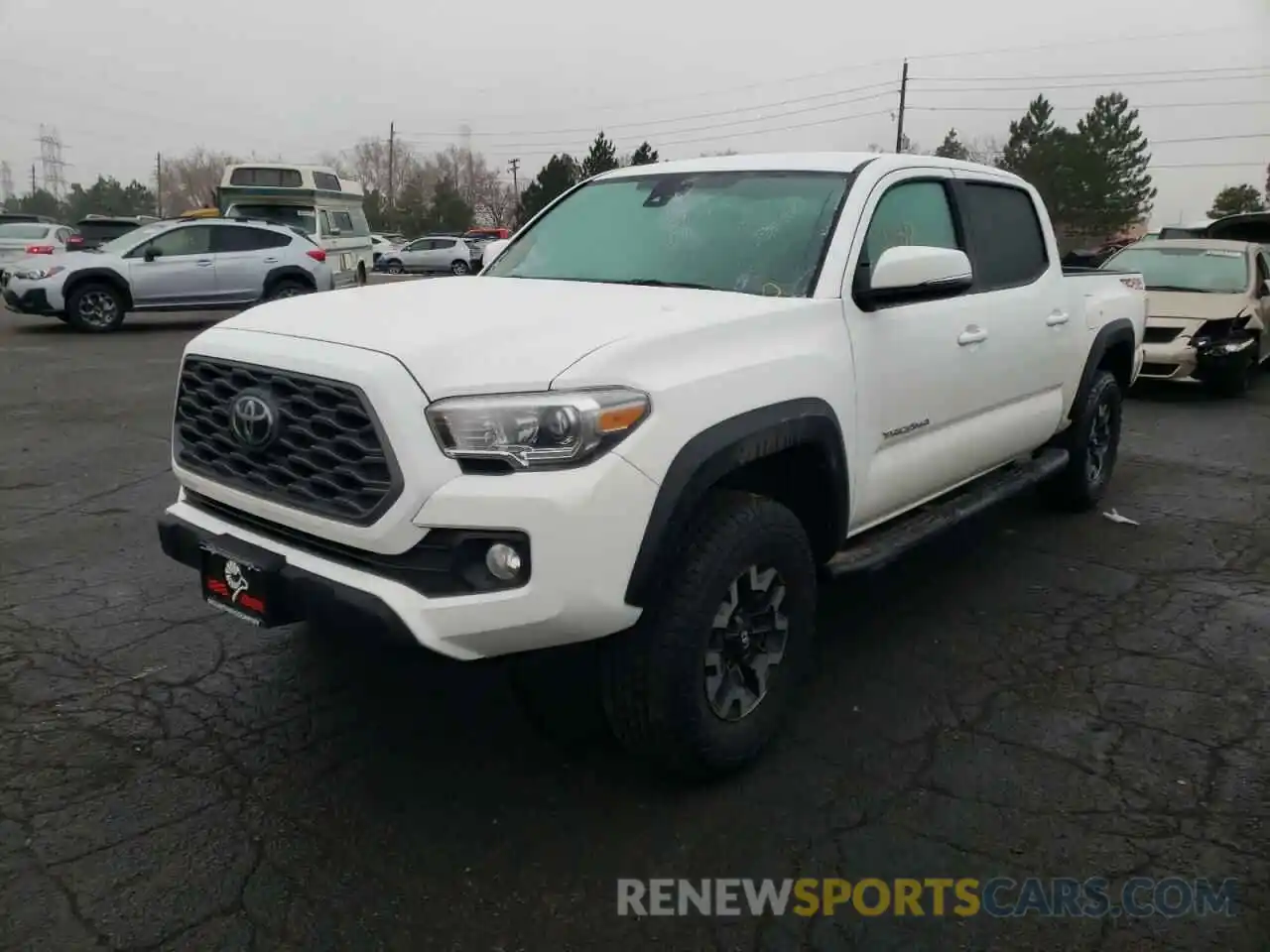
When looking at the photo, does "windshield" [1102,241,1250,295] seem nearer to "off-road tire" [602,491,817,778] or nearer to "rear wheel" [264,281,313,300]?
"off-road tire" [602,491,817,778]

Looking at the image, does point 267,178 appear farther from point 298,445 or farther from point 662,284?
point 298,445

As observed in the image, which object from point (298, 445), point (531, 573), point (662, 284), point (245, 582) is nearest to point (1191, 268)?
point (662, 284)

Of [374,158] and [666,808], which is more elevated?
[374,158]

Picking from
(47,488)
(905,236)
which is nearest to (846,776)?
(905,236)

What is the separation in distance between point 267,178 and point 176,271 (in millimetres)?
7616

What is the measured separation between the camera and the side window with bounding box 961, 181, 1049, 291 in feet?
14.1

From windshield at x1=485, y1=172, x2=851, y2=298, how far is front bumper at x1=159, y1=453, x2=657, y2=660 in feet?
4.01

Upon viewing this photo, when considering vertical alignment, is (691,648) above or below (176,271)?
below

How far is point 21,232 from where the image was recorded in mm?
19172

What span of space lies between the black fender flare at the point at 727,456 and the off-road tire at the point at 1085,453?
2.64 meters

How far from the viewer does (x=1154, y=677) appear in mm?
3717

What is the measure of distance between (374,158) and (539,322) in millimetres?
96159

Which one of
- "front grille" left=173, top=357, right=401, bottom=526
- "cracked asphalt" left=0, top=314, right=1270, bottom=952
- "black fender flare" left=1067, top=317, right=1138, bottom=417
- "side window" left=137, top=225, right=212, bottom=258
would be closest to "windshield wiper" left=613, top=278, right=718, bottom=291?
"front grille" left=173, top=357, right=401, bottom=526

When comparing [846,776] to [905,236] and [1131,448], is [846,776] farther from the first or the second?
[1131,448]
